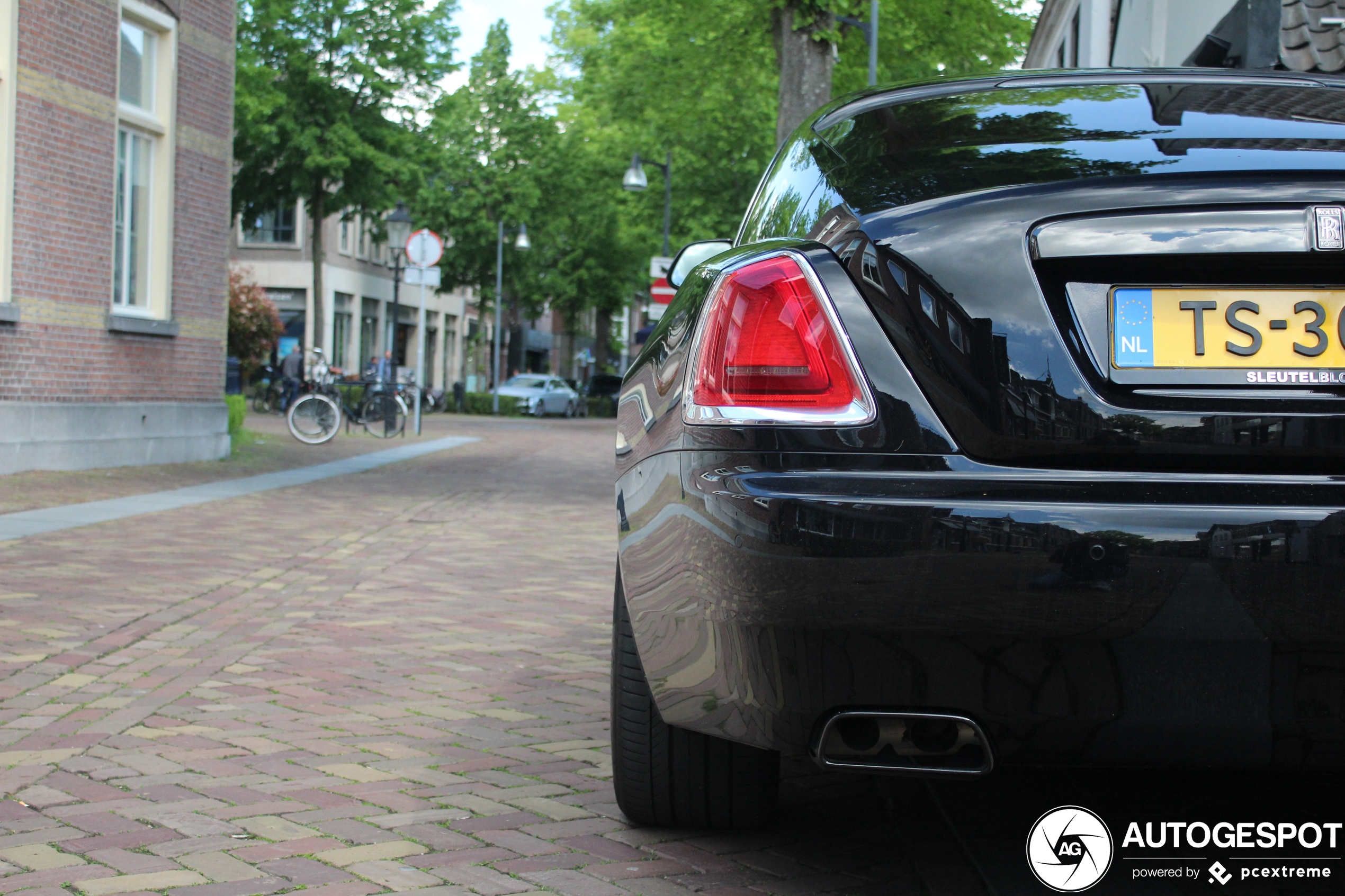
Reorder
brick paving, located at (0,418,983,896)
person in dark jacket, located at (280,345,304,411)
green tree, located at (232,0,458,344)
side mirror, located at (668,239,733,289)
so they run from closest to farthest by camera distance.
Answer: brick paving, located at (0,418,983,896) → side mirror, located at (668,239,733,289) → person in dark jacket, located at (280,345,304,411) → green tree, located at (232,0,458,344)

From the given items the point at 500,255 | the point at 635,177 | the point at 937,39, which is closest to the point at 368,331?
the point at 500,255

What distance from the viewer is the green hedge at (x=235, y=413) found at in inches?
693

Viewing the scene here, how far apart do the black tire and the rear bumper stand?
70 centimetres

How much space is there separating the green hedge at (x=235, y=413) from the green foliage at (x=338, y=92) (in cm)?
2020

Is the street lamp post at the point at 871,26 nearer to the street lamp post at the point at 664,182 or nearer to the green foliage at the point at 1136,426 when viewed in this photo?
the street lamp post at the point at 664,182

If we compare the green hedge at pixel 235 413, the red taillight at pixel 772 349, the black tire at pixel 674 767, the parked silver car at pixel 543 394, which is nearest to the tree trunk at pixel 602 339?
the parked silver car at pixel 543 394

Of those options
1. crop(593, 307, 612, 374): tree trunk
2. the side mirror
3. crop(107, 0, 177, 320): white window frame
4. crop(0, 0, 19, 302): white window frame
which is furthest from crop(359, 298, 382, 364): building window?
the side mirror

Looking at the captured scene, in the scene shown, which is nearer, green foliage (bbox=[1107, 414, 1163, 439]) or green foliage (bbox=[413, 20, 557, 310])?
green foliage (bbox=[1107, 414, 1163, 439])

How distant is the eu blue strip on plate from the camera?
225 centimetres

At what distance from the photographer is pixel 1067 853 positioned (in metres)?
2.72

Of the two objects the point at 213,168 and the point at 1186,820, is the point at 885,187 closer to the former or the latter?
the point at 1186,820

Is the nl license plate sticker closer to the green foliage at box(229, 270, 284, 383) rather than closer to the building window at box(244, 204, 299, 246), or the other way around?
the green foliage at box(229, 270, 284, 383)

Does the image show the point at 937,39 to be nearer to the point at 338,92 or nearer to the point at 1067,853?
the point at 338,92

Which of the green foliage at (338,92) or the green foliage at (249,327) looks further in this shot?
the green foliage at (338,92)
